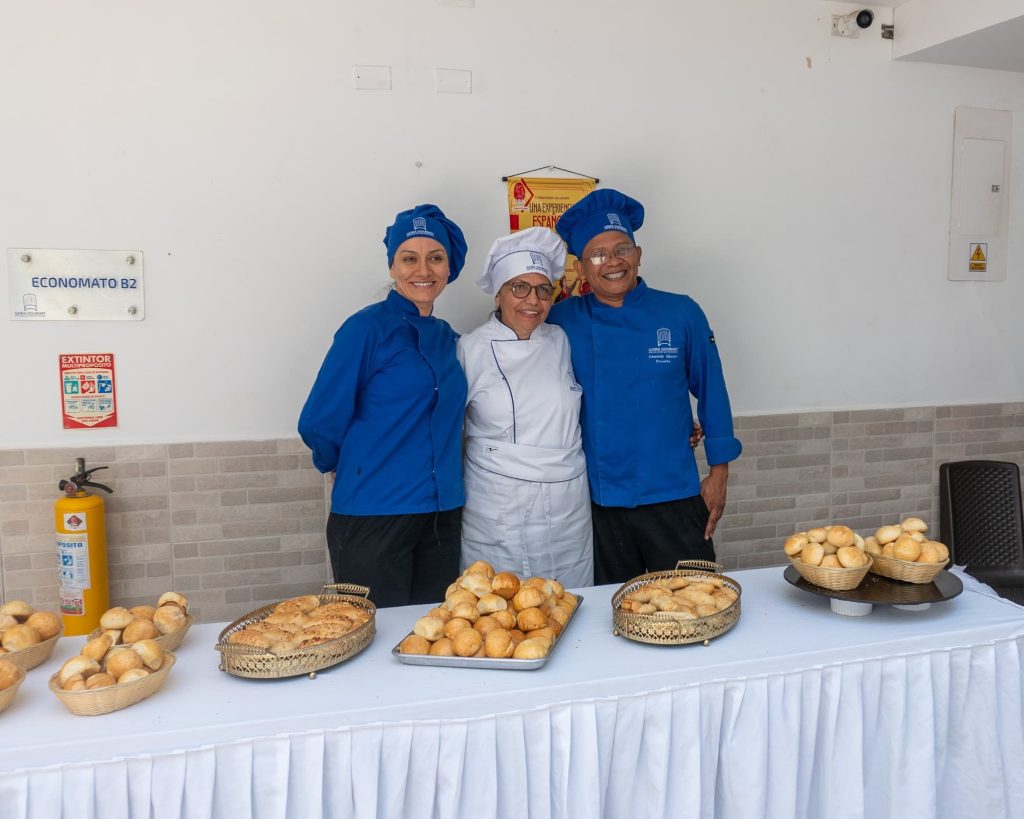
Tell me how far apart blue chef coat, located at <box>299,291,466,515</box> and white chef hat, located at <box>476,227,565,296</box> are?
388 millimetres

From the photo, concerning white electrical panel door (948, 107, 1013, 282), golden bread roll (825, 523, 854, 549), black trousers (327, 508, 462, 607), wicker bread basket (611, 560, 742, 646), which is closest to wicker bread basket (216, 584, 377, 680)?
wicker bread basket (611, 560, 742, 646)

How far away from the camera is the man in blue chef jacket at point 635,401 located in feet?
10.1

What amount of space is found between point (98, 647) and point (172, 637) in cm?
19

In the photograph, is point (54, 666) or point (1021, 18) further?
point (1021, 18)

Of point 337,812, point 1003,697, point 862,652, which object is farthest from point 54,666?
point 1003,697

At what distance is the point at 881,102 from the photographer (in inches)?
160

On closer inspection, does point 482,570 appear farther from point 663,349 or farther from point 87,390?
point 87,390

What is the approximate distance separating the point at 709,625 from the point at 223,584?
7.15 feet

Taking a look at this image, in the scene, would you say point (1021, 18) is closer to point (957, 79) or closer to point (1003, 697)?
point (957, 79)

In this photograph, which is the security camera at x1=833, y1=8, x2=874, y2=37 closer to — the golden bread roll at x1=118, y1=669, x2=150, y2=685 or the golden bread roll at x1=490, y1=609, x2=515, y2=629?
the golden bread roll at x1=490, y1=609, x2=515, y2=629

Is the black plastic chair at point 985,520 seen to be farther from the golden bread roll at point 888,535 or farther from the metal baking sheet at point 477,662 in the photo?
the metal baking sheet at point 477,662

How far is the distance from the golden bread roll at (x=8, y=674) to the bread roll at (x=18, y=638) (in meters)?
0.14

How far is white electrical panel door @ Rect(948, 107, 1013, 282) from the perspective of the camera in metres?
4.22

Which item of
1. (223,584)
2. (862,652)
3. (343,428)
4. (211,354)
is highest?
(211,354)
